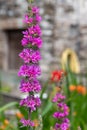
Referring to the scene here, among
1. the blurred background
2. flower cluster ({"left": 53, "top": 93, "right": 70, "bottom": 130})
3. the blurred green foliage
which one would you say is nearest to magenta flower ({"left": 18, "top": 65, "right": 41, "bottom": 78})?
flower cluster ({"left": 53, "top": 93, "right": 70, "bottom": 130})

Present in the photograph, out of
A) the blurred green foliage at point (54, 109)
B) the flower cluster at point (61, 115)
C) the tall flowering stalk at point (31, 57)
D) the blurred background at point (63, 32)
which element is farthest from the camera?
the blurred background at point (63, 32)

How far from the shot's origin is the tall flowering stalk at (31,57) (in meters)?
1.99

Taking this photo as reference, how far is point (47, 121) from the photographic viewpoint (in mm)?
3180

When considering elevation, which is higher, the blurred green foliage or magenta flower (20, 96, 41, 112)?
magenta flower (20, 96, 41, 112)

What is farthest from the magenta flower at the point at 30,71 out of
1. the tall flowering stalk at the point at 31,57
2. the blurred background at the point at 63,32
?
the blurred background at the point at 63,32

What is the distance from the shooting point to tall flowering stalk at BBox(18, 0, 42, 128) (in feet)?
6.53

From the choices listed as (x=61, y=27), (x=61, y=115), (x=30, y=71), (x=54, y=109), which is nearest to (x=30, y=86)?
(x=30, y=71)

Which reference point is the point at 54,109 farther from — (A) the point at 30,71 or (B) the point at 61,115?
(A) the point at 30,71

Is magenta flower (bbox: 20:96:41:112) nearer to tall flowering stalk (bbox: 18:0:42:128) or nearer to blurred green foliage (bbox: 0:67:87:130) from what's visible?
tall flowering stalk (bbox: 18:0:42:128)

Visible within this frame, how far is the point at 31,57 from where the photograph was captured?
1.99 m

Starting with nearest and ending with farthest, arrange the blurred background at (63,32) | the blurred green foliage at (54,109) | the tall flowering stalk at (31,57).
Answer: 1. the tall flowering stalk at (31,57)
2. the blurred green foliage at (54,109)
3. the blurred background at (63,32)

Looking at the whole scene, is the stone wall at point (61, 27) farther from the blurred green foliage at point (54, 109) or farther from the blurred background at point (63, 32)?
the blurred green foliage at point (54, 109)

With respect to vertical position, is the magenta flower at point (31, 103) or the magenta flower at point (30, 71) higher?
the magenta flower at point (30, 71)

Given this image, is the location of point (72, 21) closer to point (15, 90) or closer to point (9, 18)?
point (9, 18)
